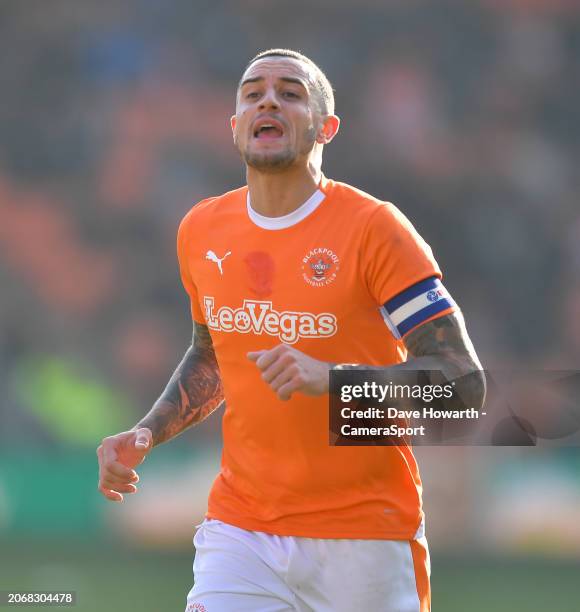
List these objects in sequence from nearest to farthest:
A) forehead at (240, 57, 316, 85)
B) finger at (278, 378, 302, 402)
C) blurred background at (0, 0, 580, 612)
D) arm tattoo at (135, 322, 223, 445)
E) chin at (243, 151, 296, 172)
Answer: finger at (278, 378, 302, 402) → chin at (243, 151, 296, 172) → forehead at (240, 57, 316, 85) → arm tattoo at (135, 322, 223, 445) → blurred background at (0, 0, 580, 612)

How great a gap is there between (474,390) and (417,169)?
957cm

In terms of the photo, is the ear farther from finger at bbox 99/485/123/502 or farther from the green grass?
the green grass

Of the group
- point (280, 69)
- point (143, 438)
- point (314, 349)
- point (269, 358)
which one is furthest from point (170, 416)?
point (280, 69)

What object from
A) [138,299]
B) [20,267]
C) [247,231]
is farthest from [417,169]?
[247,231]

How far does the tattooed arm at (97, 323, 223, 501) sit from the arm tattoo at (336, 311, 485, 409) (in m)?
0.85

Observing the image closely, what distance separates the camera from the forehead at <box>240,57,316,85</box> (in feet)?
13.5

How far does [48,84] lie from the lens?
13703 mm

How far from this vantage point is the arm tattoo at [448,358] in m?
3.51

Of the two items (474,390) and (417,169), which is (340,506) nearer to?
(474,390)

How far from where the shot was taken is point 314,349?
149 inches

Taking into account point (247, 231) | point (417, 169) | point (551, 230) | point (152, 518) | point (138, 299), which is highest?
point (417, 169)

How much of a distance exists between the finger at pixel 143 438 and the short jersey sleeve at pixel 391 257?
35.0 inches

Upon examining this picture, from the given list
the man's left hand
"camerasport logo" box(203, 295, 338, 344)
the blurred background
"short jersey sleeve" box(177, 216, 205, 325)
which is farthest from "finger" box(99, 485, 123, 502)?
the blurred background

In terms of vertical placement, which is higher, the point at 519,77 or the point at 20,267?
the point at 519,77
